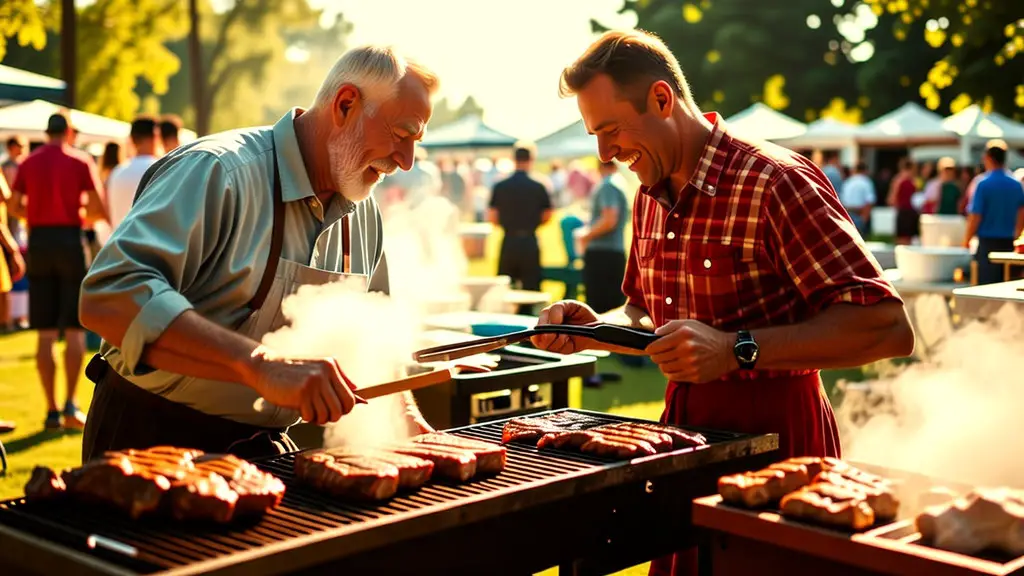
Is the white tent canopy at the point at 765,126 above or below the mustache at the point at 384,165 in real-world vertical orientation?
above

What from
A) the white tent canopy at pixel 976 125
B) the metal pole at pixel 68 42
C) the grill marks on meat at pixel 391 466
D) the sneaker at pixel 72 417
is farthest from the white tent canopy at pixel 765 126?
the grill marks on meat at pixel 391 466

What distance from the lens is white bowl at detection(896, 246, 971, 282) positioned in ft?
31.3

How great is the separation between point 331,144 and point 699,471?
1564mm

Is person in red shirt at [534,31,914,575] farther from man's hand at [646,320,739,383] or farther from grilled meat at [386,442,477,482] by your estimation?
grilled meat at [386,442,477,482]

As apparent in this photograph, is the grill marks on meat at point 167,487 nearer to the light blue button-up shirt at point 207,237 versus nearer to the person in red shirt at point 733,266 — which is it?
the light blue button-up shirt at point 207,237

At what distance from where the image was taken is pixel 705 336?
3.06 meters

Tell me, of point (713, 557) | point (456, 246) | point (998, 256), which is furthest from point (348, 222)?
point (456, 246)

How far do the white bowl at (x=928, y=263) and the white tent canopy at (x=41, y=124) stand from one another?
8.18 metres

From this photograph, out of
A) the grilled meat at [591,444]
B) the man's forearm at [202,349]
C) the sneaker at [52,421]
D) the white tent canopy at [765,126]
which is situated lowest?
the sneaker at [52,421]

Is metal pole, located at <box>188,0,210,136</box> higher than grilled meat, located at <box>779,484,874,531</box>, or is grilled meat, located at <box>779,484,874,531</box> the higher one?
metal pole, located at <box>188,0,210,136</box>

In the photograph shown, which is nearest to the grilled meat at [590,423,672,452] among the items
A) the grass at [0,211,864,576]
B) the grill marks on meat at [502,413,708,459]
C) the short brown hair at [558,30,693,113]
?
the grill marks on meat at [502,413,708,459]

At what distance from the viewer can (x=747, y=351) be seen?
3.06 metres

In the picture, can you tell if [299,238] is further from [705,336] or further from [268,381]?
[705,336]

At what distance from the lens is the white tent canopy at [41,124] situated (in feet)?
44.6
